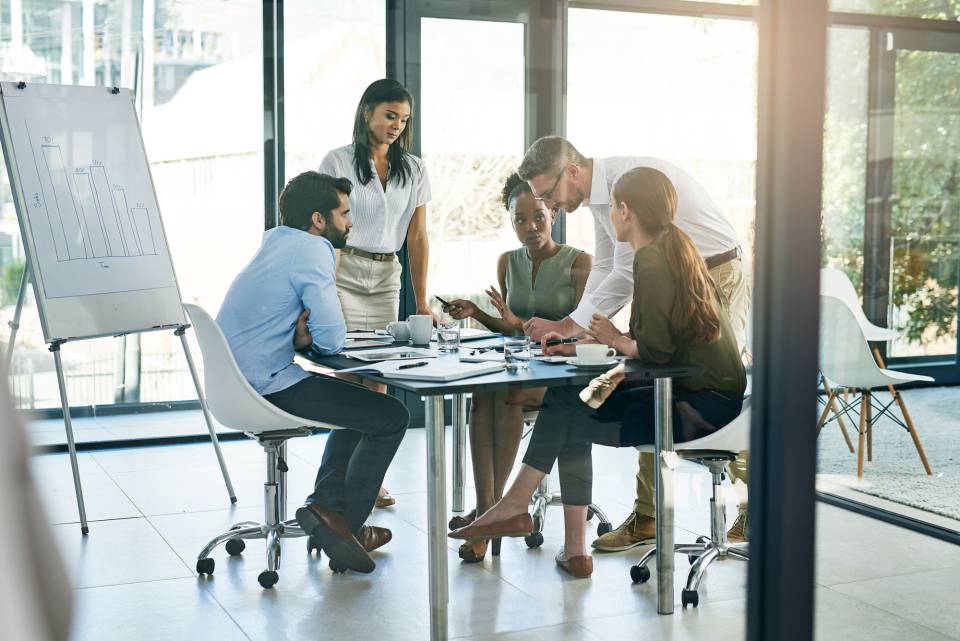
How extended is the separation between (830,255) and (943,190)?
3.96 ft

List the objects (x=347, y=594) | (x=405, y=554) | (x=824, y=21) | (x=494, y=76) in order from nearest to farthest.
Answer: (x=824, y=21), (x=347, y=594), (x=405, y=554), (x=494, y=76)

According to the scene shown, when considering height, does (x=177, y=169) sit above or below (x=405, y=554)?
above

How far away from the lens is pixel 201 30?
543 centimetres

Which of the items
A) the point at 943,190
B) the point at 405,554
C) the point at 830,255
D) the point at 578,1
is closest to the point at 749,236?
the point at 830,255

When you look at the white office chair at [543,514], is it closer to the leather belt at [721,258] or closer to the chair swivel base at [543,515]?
the chair swivel base at [543,515]

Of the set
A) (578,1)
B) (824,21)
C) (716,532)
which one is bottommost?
(716,532)

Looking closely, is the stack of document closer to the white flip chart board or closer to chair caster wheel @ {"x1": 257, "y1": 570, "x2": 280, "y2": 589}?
chair caster wheel @ {"x1": 257, "y1": 570, "x2": 280, "y2": 589}

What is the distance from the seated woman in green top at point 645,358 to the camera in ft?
9.32

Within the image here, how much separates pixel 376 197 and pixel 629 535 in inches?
64.7

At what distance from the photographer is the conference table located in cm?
261

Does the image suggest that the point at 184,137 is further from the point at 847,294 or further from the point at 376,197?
the point at 847,294

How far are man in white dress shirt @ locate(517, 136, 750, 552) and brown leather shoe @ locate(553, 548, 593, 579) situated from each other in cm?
20

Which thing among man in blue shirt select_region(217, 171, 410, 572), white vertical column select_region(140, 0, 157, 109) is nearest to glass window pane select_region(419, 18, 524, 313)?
white vertical column select_region(140, 0, 157, 109)

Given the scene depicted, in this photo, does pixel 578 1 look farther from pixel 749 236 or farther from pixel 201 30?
pixel 749 236
